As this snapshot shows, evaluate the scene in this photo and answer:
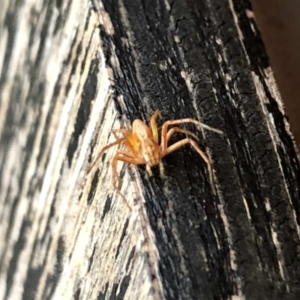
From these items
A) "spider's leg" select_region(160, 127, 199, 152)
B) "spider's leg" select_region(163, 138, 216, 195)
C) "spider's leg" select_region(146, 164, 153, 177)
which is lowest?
"spider's leg" select_region(146, 164, 153, 177)

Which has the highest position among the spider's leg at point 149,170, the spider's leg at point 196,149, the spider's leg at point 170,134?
the spider's leg at point 170,134

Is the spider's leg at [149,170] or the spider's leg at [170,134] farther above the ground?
the spider's leg at [170,134]

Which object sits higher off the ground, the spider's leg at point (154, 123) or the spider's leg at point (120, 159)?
the spider's leg at point (154, 123)

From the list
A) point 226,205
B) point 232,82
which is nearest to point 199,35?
point 232,82

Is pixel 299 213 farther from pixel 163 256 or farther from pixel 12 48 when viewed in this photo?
pixel 12 48

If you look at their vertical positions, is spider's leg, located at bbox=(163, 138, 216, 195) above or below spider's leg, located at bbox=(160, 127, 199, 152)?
below
